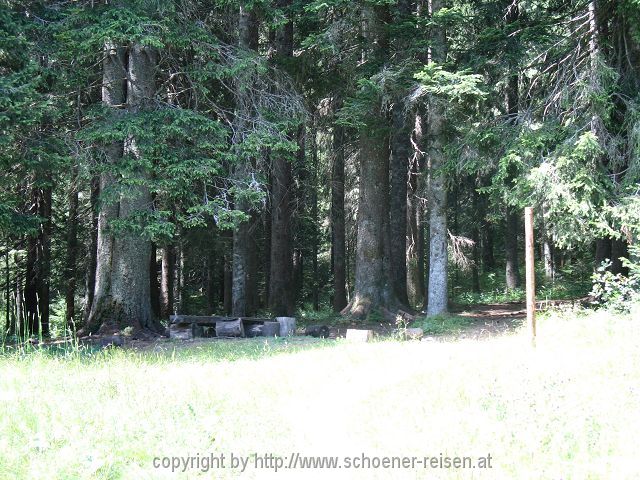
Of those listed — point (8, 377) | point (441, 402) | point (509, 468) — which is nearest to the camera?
point (509, 468)

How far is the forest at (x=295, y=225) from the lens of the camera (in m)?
4.98

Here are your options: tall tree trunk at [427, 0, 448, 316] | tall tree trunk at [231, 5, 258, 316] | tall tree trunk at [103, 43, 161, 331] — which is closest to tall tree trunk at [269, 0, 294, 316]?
tall tree trunk at [231, 5, 258, 316]

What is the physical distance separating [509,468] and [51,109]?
10577mm

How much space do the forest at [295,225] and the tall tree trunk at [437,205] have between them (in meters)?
0.06

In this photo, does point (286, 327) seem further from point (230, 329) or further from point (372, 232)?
point (372, 232)

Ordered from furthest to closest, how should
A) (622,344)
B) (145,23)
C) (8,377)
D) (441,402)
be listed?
(145,23), (622,344), (8,377), (441,402)

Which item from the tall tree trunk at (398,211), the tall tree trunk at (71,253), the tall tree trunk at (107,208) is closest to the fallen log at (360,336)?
the tall tree trunk at (107,208)

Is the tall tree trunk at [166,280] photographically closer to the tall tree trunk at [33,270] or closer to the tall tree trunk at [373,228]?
the tall tree trunk at [33,270]

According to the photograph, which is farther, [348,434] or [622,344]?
[622,344]

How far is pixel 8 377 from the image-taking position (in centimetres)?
691

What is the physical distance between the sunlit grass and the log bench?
4804mm

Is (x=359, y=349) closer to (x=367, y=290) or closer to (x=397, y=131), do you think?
(x=367, y=290)

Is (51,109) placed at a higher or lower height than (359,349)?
higher

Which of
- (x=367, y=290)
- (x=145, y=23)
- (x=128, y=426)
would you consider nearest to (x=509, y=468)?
(x=128, y=426)
